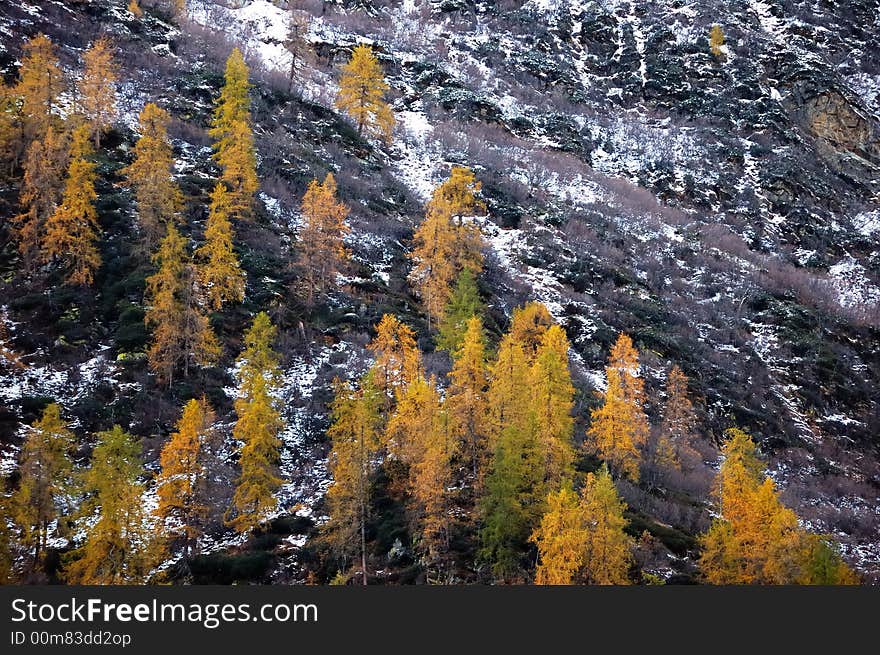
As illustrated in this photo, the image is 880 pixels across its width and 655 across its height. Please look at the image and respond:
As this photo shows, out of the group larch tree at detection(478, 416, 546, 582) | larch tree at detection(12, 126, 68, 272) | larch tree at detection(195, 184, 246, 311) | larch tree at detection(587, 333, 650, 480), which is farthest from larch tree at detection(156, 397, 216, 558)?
larch tree at detection(12, 126, 68, 272)

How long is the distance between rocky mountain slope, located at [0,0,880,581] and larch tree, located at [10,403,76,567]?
15.7ft

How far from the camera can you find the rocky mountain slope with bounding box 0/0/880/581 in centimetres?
3472

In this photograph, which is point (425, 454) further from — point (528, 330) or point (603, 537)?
point (528, 330)

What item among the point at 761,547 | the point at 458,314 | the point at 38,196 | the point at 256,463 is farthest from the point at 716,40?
the point at 256,463

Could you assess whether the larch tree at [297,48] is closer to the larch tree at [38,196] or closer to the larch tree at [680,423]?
the larch tree at [38,196]

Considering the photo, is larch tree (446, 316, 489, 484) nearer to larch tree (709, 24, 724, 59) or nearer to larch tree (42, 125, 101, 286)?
larch tree (42, 125, 101, 286)

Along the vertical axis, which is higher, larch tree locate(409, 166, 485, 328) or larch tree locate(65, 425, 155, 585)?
larch tree locate(409, 166, 485, 328)

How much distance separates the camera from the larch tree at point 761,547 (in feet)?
63.6

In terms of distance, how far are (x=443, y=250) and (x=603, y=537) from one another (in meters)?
25.0

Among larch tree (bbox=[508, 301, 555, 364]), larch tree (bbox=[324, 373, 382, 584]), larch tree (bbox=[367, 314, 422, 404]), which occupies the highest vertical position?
larch tree (bbox=[508, 301, 555, 364])

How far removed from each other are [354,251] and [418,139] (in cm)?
2854

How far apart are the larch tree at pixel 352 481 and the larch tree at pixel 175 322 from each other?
35.8 ft

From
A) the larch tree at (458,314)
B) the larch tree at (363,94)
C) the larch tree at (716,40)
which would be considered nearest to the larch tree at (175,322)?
the larch tree at (458,314)

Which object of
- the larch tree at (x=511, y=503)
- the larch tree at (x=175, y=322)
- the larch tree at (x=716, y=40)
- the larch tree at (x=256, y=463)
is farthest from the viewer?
the larch tree at (x=716, y=40)
